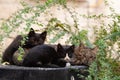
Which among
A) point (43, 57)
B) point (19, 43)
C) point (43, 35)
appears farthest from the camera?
point (43, 35)

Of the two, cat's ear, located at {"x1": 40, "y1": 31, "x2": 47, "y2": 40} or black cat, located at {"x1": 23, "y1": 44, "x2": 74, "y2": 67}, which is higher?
cat's ear, located at {"x1": 40, "y1": 31, "x2": 47, "y2": 40}

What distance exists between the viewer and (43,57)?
221 cm

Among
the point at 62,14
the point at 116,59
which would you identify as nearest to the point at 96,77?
the point at 116,59

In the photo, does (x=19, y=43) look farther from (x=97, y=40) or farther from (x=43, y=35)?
(x=97, y=40)

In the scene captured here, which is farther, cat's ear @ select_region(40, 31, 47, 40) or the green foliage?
cat's ear @ select_region(40, 31, 47, 40)

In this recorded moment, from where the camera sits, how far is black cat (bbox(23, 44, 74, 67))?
216 cm

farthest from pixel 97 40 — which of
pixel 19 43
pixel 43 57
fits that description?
pixel 19 43

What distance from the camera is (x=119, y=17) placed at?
201 cm

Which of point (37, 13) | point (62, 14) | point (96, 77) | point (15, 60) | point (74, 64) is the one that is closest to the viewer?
point (96, 77)

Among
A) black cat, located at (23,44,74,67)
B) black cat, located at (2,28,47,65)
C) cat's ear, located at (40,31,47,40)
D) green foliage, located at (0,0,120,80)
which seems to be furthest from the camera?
cat's ear, located at (40,31,47,40)

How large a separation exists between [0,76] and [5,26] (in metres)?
0.26

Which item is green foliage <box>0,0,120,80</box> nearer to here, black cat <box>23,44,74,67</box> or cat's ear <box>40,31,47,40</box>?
black cat <box>23,44,74,67</box>

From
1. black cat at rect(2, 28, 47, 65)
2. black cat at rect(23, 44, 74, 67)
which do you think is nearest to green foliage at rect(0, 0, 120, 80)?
black cat at rect(23, 44, 74, 67)

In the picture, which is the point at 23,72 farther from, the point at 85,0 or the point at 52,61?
the point at 85,0
